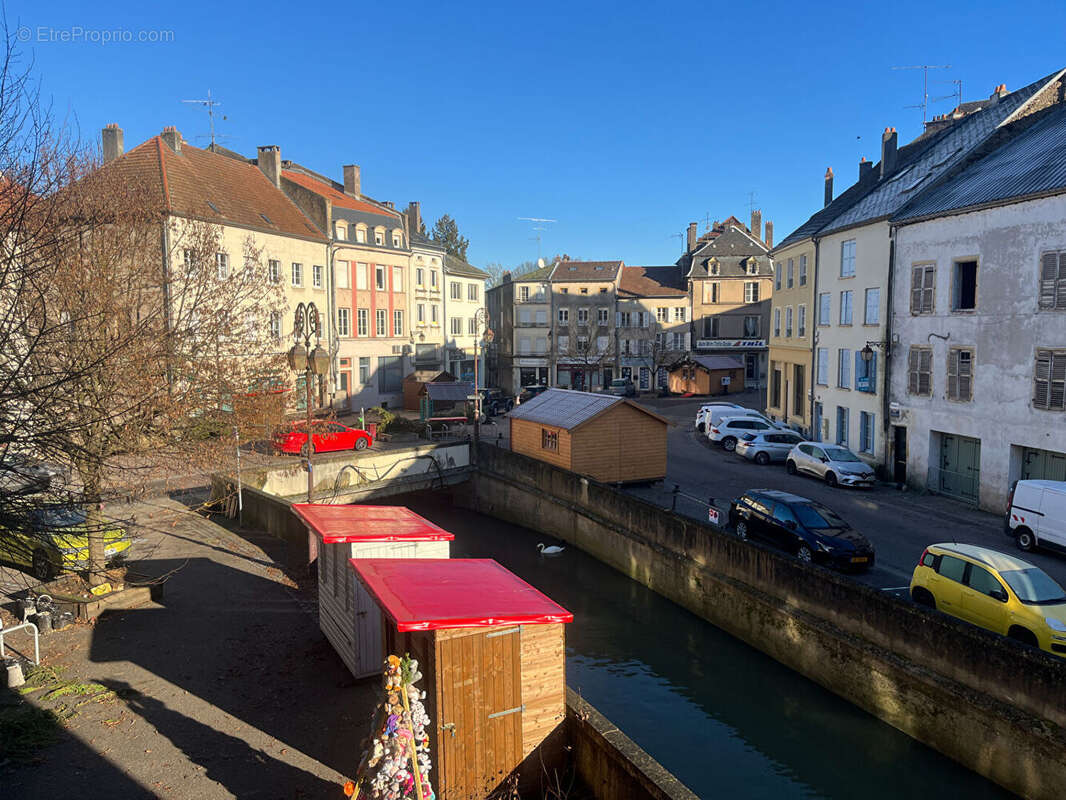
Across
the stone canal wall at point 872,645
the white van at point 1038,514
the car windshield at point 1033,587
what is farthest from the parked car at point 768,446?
the car windshield at point 1033,587

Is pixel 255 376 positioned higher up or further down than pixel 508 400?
higher up

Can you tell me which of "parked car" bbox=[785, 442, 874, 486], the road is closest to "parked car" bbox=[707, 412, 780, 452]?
the road

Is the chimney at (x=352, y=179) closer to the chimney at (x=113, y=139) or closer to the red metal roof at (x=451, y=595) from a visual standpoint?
the chimney at (x=113, y=139)

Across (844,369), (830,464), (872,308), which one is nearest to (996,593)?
(830,464)

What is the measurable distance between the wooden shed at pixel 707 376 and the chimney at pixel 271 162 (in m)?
33.4

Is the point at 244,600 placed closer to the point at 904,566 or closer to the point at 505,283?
the point at 904,566

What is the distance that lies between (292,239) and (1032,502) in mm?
36764

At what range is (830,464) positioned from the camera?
27.2 meters

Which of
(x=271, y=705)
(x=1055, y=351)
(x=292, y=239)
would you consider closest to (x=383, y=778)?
(x=271, y=705)

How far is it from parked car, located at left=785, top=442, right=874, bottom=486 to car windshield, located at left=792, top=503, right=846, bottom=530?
359 inches

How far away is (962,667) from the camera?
38.1ft

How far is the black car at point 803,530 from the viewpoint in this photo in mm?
17172

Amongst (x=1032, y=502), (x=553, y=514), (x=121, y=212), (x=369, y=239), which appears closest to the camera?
(x=121, y=212)

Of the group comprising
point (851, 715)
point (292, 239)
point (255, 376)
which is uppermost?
point (292, 239)
